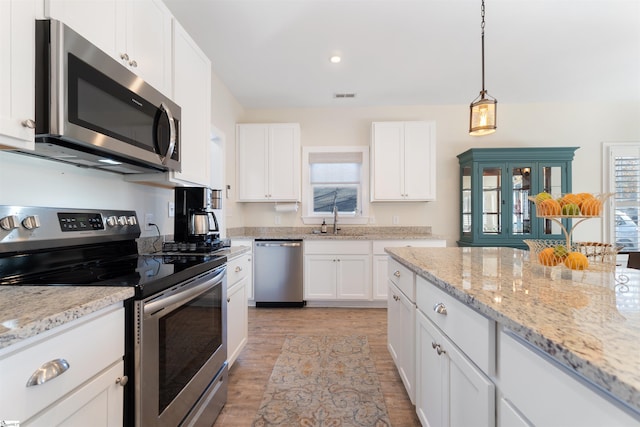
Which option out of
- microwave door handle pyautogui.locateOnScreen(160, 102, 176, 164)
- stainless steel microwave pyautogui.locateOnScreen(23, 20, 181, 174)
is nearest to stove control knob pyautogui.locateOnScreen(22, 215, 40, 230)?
stainless steel microwave pyautogui.locateOnScreen(23, 20, 181, 174)

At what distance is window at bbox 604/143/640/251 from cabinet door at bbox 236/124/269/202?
4887 mm

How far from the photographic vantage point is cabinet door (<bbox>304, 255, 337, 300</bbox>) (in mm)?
3527

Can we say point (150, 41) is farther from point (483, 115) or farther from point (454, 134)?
point (454, 134)

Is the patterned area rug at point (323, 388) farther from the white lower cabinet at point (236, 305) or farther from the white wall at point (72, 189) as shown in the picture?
the white wall at point (72, 189)

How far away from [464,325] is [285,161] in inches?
129

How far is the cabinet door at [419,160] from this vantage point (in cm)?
375

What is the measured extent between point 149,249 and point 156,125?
0.86 m

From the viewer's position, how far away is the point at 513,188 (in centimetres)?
370

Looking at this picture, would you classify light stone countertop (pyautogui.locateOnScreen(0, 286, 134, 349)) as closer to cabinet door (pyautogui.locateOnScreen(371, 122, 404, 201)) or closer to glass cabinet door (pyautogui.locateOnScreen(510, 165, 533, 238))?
cabinet door (pyautogui.locateOnScreen(371, 122, 404, 201))

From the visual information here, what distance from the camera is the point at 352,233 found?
4066 mm

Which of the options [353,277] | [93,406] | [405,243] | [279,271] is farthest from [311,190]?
[93,406]

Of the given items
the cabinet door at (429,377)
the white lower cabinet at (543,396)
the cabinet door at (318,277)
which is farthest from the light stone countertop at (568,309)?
the cabinet door at (318,277)

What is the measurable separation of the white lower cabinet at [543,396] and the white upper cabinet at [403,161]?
3176mm

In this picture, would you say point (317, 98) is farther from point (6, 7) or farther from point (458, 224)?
point (6, 7)
